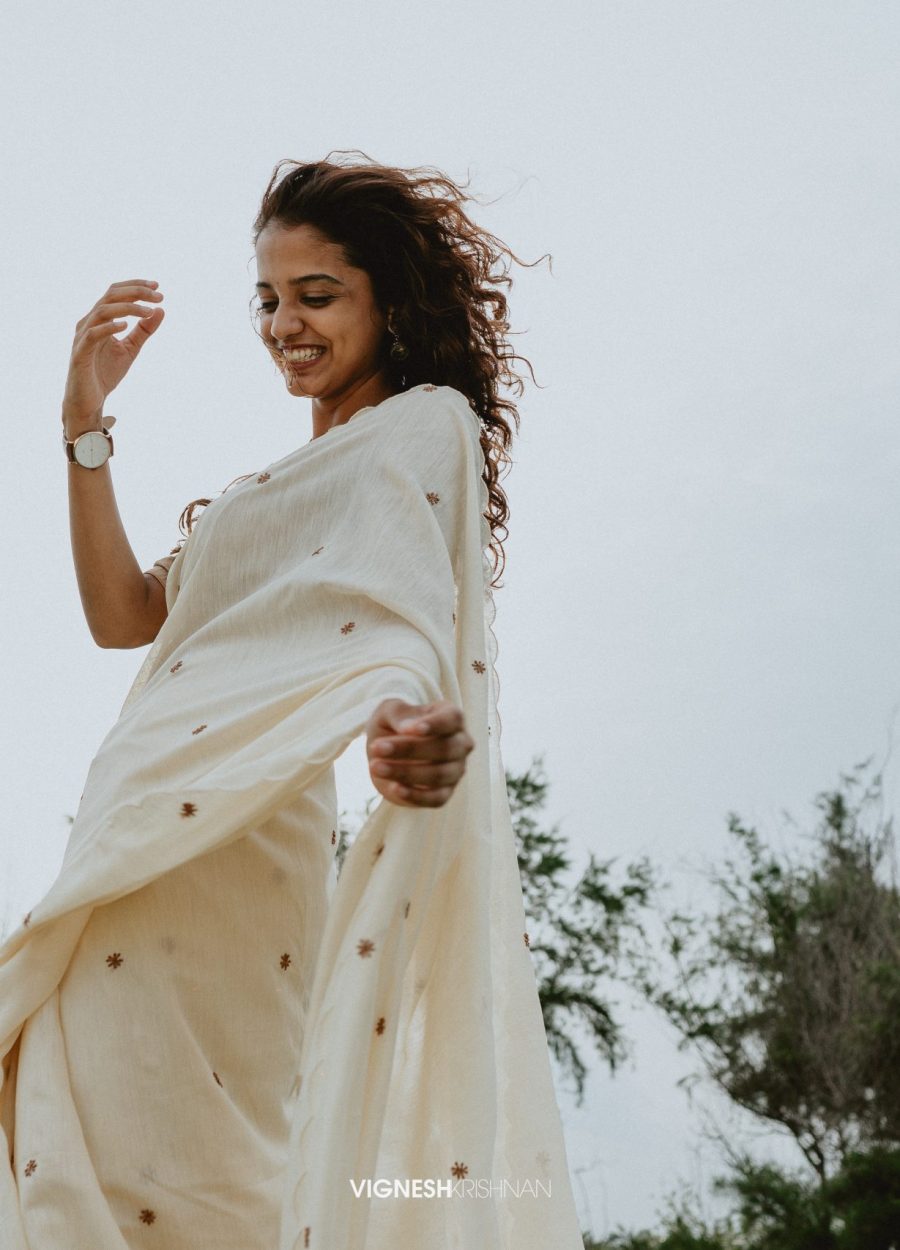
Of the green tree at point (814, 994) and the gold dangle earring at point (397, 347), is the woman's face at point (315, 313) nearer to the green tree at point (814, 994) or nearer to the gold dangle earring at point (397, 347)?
the gold dangle earring at point (397, 347)

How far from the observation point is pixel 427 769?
1404mm

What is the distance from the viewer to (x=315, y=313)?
2.29 meters

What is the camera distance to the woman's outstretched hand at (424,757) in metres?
1.39

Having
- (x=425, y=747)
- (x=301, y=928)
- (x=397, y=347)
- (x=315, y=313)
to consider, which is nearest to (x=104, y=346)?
(x=315, y=313)

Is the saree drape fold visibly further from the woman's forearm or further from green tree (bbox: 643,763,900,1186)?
green tree (bbox: 643,763,900,1186)

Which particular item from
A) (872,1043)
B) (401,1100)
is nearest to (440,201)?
(401,1100)

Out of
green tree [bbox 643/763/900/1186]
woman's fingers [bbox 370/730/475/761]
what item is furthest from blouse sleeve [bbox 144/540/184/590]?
green tree [bbox 643/763/900/1186]

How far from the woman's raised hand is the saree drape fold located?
0.40 metres

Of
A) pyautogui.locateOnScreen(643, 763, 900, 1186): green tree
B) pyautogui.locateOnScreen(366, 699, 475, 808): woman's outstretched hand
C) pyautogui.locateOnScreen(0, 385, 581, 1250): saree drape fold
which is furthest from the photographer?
pyautogui.locateOnScreen(643, 763, 900, 1186): green tree

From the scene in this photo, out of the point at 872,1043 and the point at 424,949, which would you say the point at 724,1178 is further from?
the point at 424,949

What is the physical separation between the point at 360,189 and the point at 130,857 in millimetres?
1212

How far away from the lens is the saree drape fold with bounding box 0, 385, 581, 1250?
1.56 meters

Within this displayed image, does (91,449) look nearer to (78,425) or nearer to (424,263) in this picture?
(78,425)

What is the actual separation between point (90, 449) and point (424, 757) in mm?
1101
